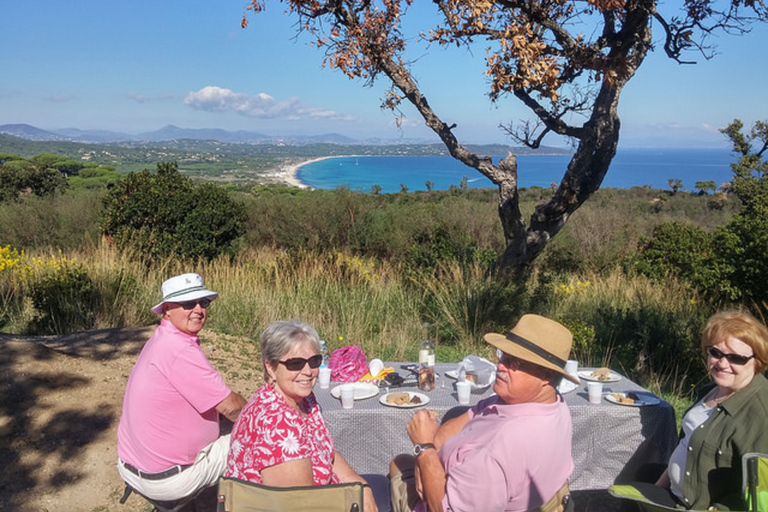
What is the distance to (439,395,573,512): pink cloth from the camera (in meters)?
2.34

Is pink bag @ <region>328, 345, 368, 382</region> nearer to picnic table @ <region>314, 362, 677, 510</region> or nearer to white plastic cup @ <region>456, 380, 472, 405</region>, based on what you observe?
picnic table @ <region>314, 362, 677, 510</region>

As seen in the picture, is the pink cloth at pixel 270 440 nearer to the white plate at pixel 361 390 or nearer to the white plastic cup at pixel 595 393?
the white plate at pixel 361 390

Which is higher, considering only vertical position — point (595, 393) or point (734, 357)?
point (734, 357)

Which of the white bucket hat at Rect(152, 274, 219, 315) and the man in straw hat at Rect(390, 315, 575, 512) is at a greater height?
the white bucket hat at Rect(152, 274, 219, 315)

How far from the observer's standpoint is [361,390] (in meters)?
3.58

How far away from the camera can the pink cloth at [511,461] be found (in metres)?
2.34

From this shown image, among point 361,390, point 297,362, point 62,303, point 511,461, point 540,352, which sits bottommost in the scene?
point 62,303

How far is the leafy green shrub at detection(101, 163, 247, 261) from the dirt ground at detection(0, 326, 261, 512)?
427cm

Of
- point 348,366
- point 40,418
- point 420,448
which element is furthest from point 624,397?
point 40,418

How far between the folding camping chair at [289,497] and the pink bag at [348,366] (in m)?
1.47

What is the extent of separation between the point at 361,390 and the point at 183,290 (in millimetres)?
1110

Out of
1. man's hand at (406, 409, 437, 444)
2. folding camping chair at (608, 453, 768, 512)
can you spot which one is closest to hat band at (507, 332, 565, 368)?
man's hand at (406, 409, 437, 444)

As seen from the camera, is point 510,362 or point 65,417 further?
point 65,417

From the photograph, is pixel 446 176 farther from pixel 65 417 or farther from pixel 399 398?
pixel 399 398
